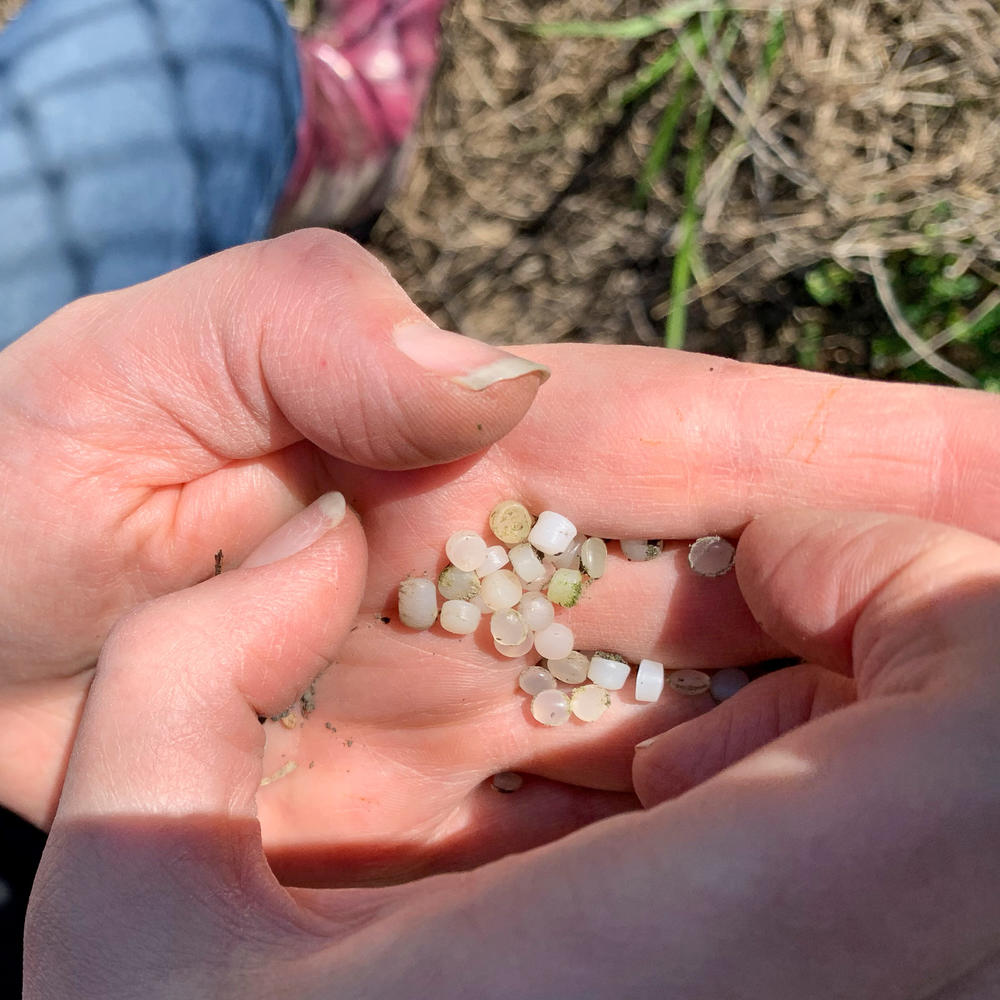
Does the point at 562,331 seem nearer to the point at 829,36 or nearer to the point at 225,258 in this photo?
the point at 829,36

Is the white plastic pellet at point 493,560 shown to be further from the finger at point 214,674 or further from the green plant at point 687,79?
the green plant at point 687,79

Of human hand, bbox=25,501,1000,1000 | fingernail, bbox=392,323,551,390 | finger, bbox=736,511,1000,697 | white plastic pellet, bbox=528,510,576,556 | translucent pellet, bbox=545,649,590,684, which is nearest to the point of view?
human hand, bbox=25,501,1000,1000

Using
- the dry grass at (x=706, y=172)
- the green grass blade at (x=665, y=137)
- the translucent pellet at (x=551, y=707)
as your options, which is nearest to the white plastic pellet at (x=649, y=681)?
the translucent pellet at (x=551, y=707)

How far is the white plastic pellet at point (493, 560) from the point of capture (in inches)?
63.4

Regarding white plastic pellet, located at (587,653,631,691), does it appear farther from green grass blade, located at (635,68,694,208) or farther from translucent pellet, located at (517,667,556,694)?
green grass blade, located at (635,68,694,208)

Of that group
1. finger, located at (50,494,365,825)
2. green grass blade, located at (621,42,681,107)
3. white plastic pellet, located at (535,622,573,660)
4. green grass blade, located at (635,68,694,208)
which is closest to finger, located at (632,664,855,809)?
white plastic pellet, located at (535,622,573,660)

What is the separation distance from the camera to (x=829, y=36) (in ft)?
8.21

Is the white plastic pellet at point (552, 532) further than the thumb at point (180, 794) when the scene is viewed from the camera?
Yes

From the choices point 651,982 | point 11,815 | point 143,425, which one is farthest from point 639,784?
point 11,815

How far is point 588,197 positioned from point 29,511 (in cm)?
185

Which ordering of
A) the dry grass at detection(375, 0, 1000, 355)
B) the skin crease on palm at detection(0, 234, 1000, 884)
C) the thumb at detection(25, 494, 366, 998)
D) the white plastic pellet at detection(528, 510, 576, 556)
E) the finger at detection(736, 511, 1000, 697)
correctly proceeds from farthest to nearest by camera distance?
the dry grass at detection(375, 0, 1000, 355) < the white plastic pellet at detection(528, 510, 576, 556) < the skin crease on palm at detection(0, 234, 1000, 884) < the thumb at detection(25, 494, 366, 998) < the finger at detection(736, 511, 1000, 697)

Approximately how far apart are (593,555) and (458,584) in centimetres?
24

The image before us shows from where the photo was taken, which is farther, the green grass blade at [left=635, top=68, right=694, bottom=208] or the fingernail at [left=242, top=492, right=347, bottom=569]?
the green grass blade at [left=635, top=68, right=694, bottom=208]

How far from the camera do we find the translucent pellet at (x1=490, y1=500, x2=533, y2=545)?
62.8 inches
